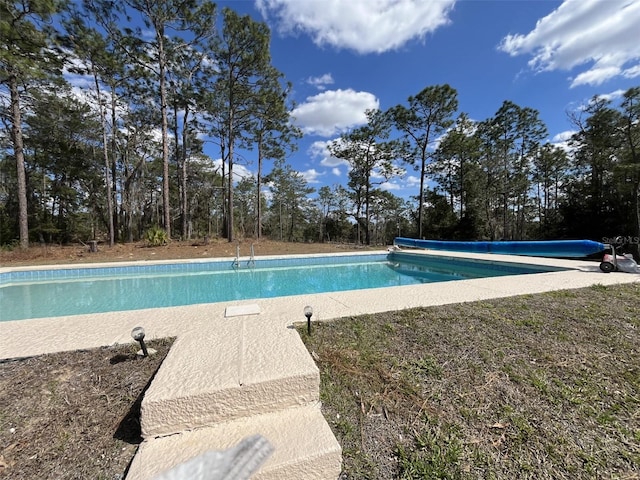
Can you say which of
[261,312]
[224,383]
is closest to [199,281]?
[261,312]

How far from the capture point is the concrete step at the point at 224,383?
1.15 m

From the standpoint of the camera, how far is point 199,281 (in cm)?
628

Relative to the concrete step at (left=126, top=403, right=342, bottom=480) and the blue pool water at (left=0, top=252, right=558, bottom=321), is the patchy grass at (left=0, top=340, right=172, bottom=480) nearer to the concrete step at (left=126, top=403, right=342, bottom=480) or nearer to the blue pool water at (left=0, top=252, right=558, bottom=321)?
the concrete step at (left=126, top=403, right=342, bottom=480)

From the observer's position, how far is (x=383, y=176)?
53.6 ft

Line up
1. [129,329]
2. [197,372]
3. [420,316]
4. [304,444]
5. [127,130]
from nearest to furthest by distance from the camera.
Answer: [304,444] < [197,372] < [129,329] < [420,316] < [127,130]

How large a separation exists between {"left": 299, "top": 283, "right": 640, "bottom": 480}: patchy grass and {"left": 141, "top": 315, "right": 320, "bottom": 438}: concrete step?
0.25 metres

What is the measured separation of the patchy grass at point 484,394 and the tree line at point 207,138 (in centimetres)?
1063

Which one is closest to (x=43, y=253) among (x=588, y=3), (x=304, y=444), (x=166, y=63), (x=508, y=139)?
(x=166, y=63)

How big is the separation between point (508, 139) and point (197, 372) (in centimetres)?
2035

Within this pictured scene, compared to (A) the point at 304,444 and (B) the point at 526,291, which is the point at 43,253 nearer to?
(A) the point at 304,444

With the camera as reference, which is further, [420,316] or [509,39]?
[509,39]

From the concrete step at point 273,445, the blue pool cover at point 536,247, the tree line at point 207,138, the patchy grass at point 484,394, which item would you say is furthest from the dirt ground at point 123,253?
the blue pool cover at point 536,247

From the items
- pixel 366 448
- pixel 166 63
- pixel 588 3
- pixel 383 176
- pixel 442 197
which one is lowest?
pixel 366 448

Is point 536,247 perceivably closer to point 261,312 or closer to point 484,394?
point 484,394
